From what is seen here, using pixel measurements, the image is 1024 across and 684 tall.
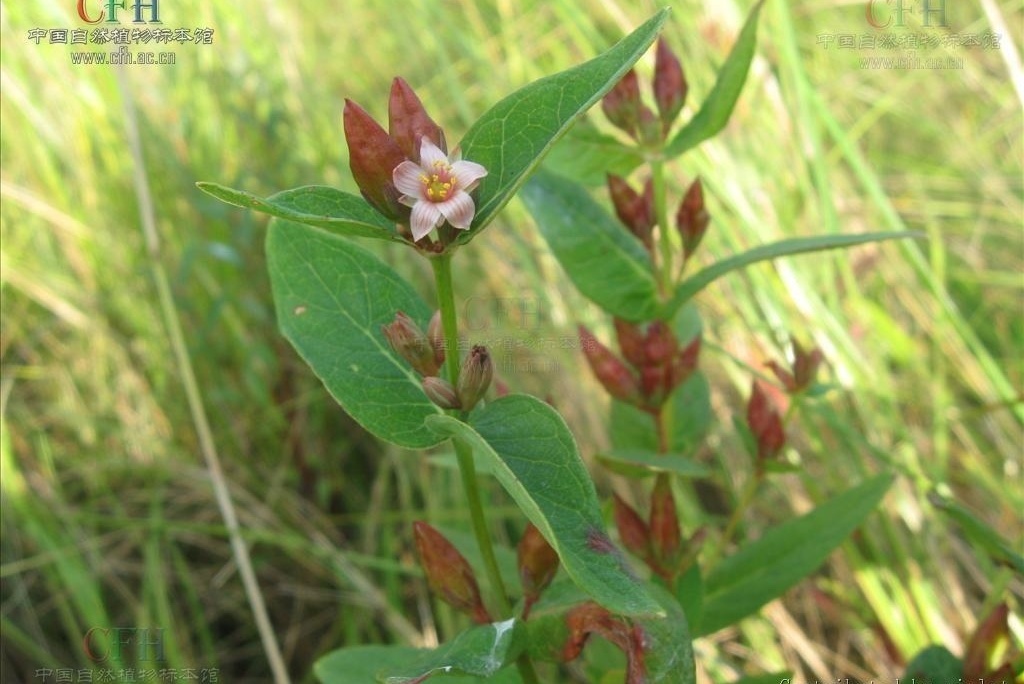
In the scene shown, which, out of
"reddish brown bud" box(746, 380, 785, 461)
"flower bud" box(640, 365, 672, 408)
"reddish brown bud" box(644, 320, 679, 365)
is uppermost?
"reddish brown bud" box(644, 320, 679, 365)

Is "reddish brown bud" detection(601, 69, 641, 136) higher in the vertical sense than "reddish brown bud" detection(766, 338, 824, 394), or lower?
higher

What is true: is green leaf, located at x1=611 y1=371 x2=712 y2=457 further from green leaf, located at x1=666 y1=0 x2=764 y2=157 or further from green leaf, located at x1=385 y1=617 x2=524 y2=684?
green leaf, located at x1=385 y1=617 x2=524 y2=684

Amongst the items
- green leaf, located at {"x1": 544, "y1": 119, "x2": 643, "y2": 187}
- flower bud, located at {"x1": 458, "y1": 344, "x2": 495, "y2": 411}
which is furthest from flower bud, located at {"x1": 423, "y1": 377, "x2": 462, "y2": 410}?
green leaf, located at {"x1": 544, "y1": 119, "x2": 643, "y2": 187}

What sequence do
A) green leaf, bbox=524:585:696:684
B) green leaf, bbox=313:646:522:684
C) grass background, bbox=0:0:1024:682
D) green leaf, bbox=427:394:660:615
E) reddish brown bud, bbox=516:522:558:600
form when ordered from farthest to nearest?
grass background, bbox=0:0:1024:682, green leaf, bbox=313:646:522:684, reddish brown bud, bbox=516:522:558:600, green leaf, bbox=524:585:696:684, green leaf, bbox=427:394:660:615

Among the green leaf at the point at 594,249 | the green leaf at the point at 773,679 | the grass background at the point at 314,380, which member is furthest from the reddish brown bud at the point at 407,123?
the grass background at the point at 314,380

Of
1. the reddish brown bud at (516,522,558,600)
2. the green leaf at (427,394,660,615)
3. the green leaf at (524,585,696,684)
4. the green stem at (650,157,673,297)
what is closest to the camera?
the green leaf at (427,394,660,615)

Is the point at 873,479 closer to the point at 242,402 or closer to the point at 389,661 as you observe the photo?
the point at 389,661

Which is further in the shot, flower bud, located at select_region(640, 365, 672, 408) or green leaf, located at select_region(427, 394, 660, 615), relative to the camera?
flower bud, located at select_region(640, 365, 672, 408)

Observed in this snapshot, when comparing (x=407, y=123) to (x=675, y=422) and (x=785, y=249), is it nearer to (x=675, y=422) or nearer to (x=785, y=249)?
(x=785, y=249)

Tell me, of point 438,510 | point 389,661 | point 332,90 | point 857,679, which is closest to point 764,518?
point 857,679
